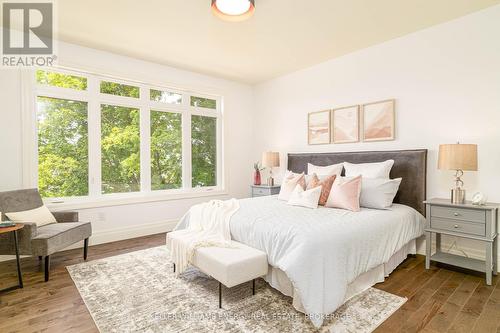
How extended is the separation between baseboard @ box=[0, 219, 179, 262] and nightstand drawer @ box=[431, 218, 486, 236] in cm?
386

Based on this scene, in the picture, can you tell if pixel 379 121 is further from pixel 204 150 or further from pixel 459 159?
pixel 204 150

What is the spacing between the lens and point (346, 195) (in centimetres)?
297

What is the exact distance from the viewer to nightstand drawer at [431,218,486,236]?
2.59 metres

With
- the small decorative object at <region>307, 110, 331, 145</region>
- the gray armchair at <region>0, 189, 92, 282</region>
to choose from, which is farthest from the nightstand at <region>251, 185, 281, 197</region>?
the gray armchair at <region>0, 189, 92, 282</region>

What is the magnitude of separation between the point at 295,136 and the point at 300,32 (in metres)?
1.98

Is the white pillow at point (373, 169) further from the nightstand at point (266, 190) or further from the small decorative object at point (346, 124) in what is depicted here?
the nightstand at point (266, 190)

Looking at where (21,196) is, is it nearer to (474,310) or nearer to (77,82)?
(77,82)

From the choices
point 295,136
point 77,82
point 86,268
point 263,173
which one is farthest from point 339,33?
point 86,268

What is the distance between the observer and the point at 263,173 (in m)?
5.60

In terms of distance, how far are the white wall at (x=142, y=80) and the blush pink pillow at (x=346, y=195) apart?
107 inches

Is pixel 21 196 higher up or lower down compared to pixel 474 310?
higher up

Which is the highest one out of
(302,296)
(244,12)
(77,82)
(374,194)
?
(244,12)

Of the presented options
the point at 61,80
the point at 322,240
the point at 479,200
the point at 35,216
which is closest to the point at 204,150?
the point at 61,80

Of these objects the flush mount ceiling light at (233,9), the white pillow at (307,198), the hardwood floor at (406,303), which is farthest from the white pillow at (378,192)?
the flush mount ceiling light at (233,9)
